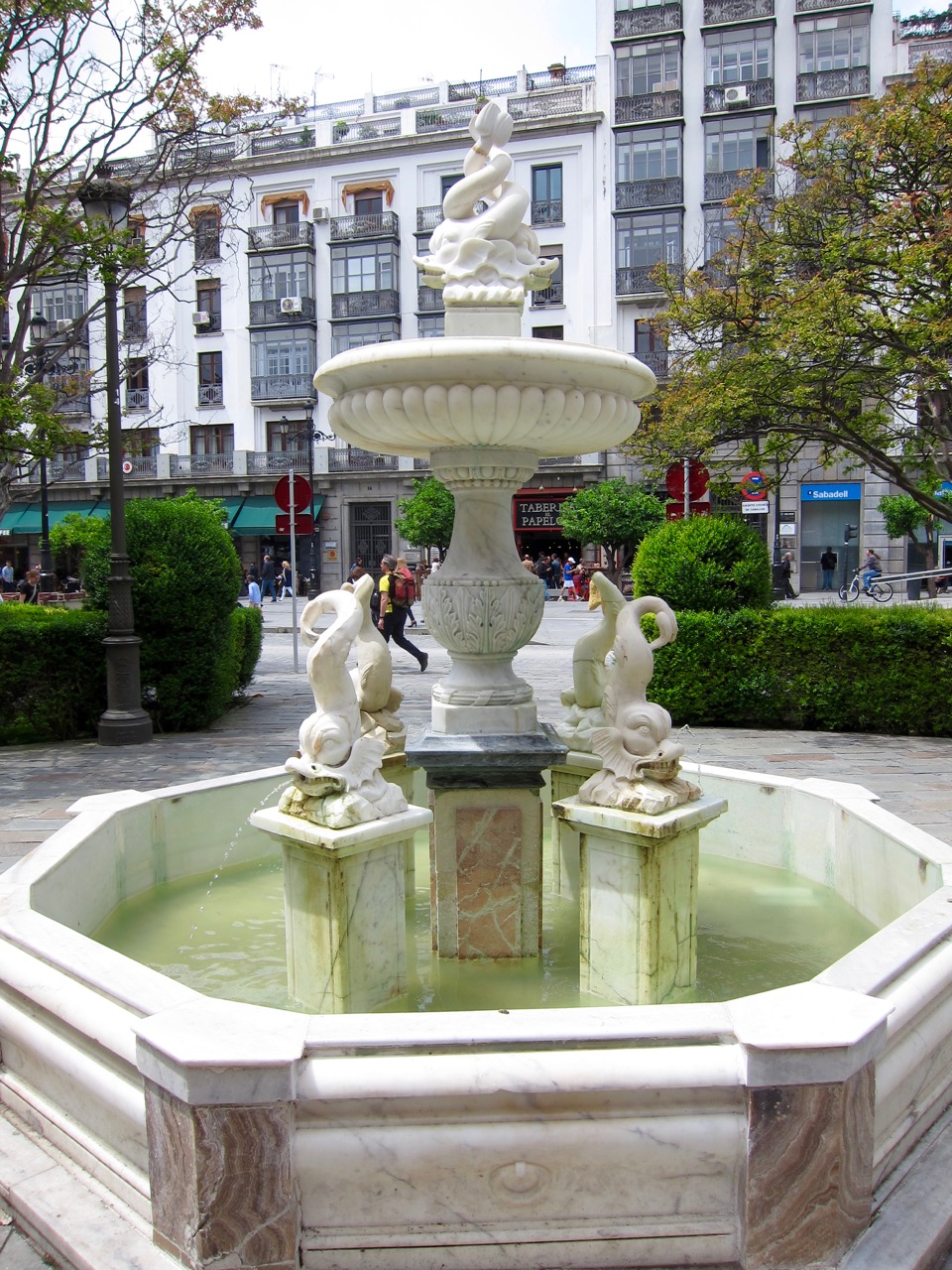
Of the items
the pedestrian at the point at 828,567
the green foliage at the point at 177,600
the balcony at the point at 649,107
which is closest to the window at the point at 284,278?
the balcony at the point at 649,107

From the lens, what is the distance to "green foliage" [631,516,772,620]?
8.52m

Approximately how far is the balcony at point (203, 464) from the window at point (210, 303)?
447 centimetres

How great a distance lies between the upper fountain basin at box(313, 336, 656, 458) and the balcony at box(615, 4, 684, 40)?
30.8 meters

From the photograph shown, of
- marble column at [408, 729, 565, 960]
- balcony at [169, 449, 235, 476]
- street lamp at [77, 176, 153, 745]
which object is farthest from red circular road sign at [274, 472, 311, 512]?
balcony at [169, 449, 235, 476]

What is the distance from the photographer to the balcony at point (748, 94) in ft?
92.2

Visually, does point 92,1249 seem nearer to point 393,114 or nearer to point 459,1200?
point 459,1200

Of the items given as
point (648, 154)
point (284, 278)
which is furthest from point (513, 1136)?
point (284, 278)

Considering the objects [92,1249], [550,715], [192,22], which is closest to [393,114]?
[192,22]

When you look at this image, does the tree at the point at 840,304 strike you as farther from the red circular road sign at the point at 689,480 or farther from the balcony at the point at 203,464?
the balcony at the point at 203,464

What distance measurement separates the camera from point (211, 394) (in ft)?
112

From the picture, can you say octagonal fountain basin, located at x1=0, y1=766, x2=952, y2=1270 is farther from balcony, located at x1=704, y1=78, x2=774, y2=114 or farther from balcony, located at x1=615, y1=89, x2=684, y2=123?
balcony, located at x1=615, y1=89, x2=684, y2=123

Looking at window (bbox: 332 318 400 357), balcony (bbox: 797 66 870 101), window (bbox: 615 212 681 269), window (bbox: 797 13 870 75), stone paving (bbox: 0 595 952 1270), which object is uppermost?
window (bbox: 797 13 870 75)

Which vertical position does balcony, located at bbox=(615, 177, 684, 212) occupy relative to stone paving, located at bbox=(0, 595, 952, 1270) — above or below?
above

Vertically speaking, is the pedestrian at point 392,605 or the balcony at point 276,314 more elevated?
the balcony at point 276,314
